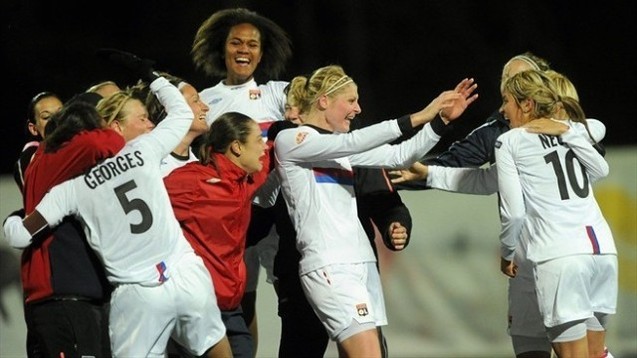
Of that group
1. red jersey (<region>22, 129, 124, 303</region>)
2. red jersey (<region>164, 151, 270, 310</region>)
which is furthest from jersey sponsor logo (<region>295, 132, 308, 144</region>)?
red jersey (<region>22, 129, 124, 303</region>)

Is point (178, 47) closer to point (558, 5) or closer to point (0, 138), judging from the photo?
point (0, 138)

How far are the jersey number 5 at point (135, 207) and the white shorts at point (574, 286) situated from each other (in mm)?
1750

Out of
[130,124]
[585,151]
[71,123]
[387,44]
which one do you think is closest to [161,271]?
[71,123]

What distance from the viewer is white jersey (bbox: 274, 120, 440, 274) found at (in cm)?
633

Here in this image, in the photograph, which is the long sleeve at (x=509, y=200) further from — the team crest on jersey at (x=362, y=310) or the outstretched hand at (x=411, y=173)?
the team crest on jersey at (x=362, y=310)

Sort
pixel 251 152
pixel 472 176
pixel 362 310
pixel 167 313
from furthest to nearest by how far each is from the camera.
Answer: pixel 472 176, pixel 251 152, pixel 362 310, pixel 167 313

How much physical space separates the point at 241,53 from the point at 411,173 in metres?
1.22

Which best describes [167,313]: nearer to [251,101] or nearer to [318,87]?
[318,87]

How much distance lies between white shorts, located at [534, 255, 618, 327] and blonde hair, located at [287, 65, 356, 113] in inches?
46.3

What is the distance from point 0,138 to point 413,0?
2.61 meters

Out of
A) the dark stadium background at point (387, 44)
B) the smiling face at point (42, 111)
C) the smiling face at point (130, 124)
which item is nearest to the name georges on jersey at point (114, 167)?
the smiling face at point (130, 124)

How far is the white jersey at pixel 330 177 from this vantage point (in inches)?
249

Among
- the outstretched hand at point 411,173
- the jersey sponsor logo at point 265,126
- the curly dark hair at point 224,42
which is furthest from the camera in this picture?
the curly dark hair at point 224,42

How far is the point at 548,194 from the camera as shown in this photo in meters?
6.50
